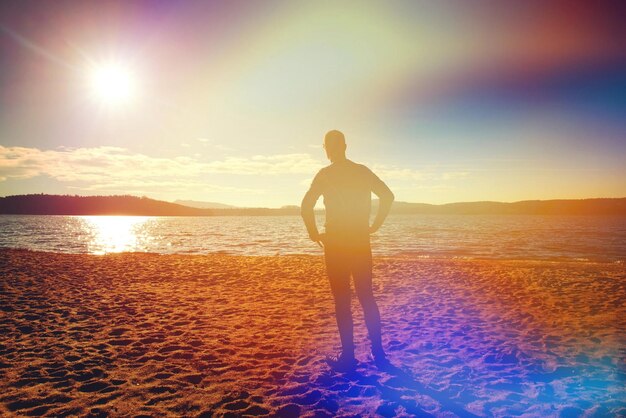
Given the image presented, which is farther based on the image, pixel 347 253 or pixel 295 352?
pixel 295 352

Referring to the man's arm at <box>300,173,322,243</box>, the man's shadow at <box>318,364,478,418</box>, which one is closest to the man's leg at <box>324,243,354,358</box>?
the man's arm at <box>300,173,322,243</box>

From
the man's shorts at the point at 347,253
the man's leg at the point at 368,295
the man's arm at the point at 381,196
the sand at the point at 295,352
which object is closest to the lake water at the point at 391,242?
the sand at the point at 295,352

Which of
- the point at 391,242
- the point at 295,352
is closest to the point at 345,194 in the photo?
the point at 295,352

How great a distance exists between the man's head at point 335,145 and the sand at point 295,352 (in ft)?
9.41

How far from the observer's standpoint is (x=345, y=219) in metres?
4.27

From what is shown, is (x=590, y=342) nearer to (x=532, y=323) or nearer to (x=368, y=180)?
(x=532, y=323)

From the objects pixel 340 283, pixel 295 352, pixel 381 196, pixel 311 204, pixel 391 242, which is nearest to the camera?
pixel 340 283

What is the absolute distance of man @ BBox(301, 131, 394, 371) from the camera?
4277 millimetres

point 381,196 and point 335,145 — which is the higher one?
point 335,145

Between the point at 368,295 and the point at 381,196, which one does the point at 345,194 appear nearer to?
the point at 381,196

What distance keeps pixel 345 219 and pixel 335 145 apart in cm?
99

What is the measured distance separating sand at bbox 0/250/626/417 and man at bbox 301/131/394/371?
1146 mm

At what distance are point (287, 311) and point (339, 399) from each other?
441 cm

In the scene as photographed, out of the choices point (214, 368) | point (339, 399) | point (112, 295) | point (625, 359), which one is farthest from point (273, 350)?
point (112, 295)
